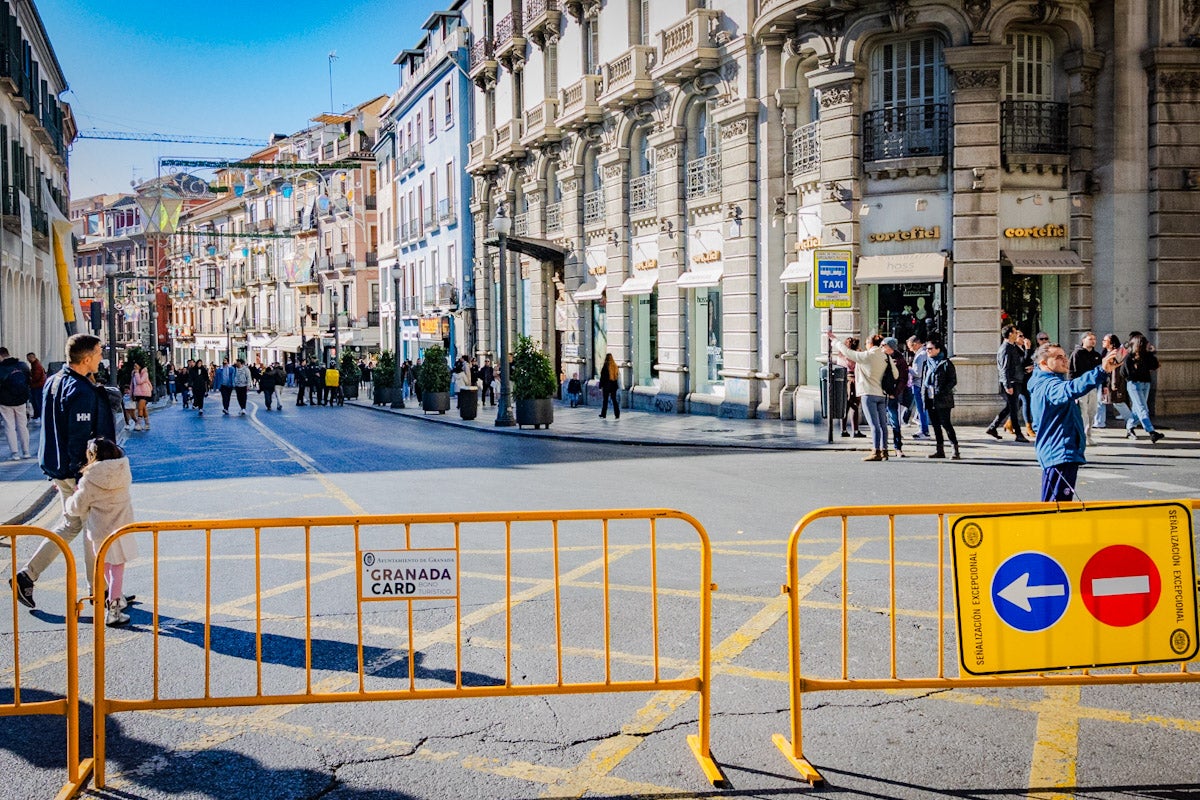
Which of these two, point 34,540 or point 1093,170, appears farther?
point 1093,170

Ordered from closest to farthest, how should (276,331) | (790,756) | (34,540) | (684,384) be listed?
(790,756) → (34,540) → (684,384) → (276,331)

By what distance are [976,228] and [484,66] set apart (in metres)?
26.1

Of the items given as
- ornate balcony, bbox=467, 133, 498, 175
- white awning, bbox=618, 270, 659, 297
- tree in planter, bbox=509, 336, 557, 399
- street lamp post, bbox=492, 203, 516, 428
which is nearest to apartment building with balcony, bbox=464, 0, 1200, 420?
white awning, bbox=618, 270, 659, 297

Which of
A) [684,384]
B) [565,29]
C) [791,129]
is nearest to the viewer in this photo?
[791,129]

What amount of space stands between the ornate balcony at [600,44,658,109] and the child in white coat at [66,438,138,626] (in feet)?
80.9

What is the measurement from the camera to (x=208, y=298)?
105 m

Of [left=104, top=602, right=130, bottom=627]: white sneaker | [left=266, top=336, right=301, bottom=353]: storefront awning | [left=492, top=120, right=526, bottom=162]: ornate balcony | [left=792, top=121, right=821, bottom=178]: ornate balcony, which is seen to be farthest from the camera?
[left=266, top=336, right=301, bottom=353]: storefront awning

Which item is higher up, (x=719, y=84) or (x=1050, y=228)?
(x=719, y=84)

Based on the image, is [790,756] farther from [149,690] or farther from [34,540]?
[34,540]

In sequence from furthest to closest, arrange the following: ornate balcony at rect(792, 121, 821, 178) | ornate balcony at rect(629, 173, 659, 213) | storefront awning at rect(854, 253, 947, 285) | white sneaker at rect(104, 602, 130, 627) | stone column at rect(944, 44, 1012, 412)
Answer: ornate balcony at rect(629, 173, 659, 213), ornate balcony at rect(792, 121, 821, 178), storefront awning at rect(854, 253, 947, 285), stone column at rect(944, 44, 1012, 412), white sneaker at rect(104, 602, 130, 627)

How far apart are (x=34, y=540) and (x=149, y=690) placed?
5.47m

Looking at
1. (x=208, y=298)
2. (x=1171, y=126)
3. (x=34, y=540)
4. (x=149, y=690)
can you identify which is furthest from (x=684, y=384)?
(x=208, y=298)

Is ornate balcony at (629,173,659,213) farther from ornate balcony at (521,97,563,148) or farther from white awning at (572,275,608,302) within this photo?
ornate balcony at (521,97,563,148)

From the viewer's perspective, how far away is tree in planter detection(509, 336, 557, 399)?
83.0 ft
